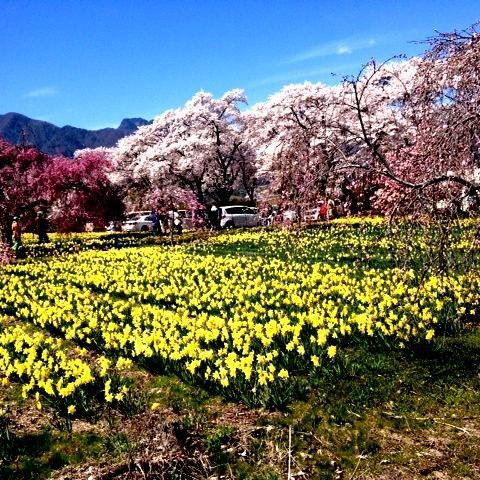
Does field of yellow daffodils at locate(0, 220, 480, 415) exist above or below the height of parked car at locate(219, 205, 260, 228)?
below

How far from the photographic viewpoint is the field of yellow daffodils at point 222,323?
6605 mm

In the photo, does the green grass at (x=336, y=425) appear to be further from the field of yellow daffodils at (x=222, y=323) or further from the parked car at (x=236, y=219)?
the parked car at (x=236, y=219)

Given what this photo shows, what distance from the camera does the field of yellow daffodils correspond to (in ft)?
21.7

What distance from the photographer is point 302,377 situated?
22.0ft

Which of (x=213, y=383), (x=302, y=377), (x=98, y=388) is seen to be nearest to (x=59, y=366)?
(x=98, y=388)

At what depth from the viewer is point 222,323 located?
8.38 metres

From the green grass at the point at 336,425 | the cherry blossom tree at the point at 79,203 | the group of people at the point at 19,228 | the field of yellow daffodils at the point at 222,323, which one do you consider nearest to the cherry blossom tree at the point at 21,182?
the group of people at the point at 19,228

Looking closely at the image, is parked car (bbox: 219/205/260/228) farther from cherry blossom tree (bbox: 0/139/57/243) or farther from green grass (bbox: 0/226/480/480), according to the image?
green grass (bbox: 0/226/480/480)

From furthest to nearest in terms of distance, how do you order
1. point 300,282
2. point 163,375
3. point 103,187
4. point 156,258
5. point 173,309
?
point 103,187 < point 156,258 < point 300,282 < point 173,309 < point 163,375

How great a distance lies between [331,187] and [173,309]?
6134 mm

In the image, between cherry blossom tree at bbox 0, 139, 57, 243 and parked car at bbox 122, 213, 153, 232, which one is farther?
parked car at bbox 122, 213, 153, 232

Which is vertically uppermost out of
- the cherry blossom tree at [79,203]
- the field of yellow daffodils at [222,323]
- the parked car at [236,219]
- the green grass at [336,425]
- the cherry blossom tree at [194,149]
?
the cherry blossom tree at [194,149]

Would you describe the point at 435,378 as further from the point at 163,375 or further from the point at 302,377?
the point at 163,375

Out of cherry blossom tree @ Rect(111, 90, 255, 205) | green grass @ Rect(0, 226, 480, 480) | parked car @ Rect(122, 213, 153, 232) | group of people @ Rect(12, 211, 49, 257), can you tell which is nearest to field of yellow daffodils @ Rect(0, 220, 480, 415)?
green grass @ Rect(0, 226, 480, 480)
